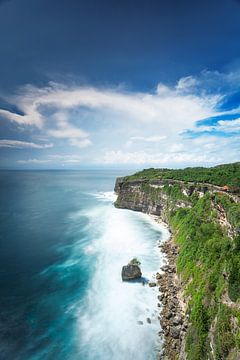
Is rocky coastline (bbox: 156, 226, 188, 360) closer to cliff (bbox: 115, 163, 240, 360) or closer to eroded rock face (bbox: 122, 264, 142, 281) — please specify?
cliff (bbox: 115, 163, 240, 360)

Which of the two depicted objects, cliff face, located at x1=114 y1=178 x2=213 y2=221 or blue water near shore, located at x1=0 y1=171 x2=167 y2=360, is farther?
cliff face, located at x1=114 y1=178 x2=213 y2=221

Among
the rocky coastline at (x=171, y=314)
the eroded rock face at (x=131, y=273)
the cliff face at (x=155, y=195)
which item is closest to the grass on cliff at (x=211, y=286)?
the rocky coastline at (x=171, y=314)

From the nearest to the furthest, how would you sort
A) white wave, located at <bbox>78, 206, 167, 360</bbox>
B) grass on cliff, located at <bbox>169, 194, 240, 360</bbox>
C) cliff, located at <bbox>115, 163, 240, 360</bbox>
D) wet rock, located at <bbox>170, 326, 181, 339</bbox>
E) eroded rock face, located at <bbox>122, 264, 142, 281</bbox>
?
grass on cliff, located at <bbox>169, 194, 240, 360</bbox> < cliff, located at <bbox>115, 163, 240, 360</bbox> < wet rock, located at <bbox>170, 326, 181, 339</bbox> < white wave, located at <bbox>78, 206, 167, 360</bbox> < eroded rock face, located at <bbox>122, 264, 142, 281</bbox>

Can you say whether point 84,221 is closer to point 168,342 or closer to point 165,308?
point 165,308

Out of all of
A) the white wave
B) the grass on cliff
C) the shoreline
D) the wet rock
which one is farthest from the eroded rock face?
the wet rock

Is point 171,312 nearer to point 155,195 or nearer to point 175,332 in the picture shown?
point 175,332

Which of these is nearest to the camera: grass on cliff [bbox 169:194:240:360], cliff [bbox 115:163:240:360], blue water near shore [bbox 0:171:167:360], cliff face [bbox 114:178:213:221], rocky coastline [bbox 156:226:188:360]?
grass on cliff [bbox 169:194:240:360]

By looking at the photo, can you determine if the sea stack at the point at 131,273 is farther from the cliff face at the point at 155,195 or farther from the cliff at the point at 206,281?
the cliff face at the point at 155,195

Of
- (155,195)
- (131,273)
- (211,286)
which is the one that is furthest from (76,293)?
(155,195)
